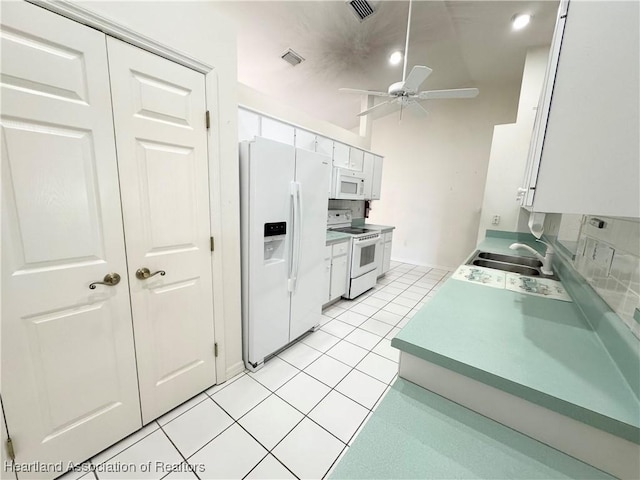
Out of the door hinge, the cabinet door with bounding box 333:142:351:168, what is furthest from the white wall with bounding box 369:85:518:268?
the door hinge

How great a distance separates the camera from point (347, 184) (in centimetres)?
356

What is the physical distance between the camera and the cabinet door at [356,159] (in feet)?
12.4

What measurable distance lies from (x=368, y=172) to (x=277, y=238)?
8.89ft

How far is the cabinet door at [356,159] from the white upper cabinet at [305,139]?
0.83 meters

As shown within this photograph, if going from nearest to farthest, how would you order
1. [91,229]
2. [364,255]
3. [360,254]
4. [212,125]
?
[91,229] < [212,125] < [360,254] < [364,255]

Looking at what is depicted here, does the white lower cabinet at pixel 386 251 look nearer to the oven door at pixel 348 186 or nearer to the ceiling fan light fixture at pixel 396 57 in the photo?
the oven door at pixel 348 186

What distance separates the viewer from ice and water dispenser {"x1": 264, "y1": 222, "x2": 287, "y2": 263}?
6.55ft

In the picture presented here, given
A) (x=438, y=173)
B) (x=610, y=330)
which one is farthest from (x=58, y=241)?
(x=438, y=173)

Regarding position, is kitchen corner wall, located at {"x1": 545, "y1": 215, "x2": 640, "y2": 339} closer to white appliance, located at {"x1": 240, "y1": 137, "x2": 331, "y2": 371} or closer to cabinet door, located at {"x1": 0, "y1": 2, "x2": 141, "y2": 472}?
white appliance, located at {"x1": 240, "y1": 137, "x2": 331, "y2": 371}

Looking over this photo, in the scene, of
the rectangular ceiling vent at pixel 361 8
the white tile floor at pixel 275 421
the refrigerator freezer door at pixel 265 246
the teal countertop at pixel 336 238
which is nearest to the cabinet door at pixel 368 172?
the teal countertop at pixel 336 238

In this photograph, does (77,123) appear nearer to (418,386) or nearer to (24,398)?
(24,398)

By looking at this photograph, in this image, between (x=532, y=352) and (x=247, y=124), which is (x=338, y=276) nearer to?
(x=247, y=124)

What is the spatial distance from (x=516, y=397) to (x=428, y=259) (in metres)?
4.89

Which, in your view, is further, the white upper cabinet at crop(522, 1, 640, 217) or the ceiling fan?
the ceiling fan
